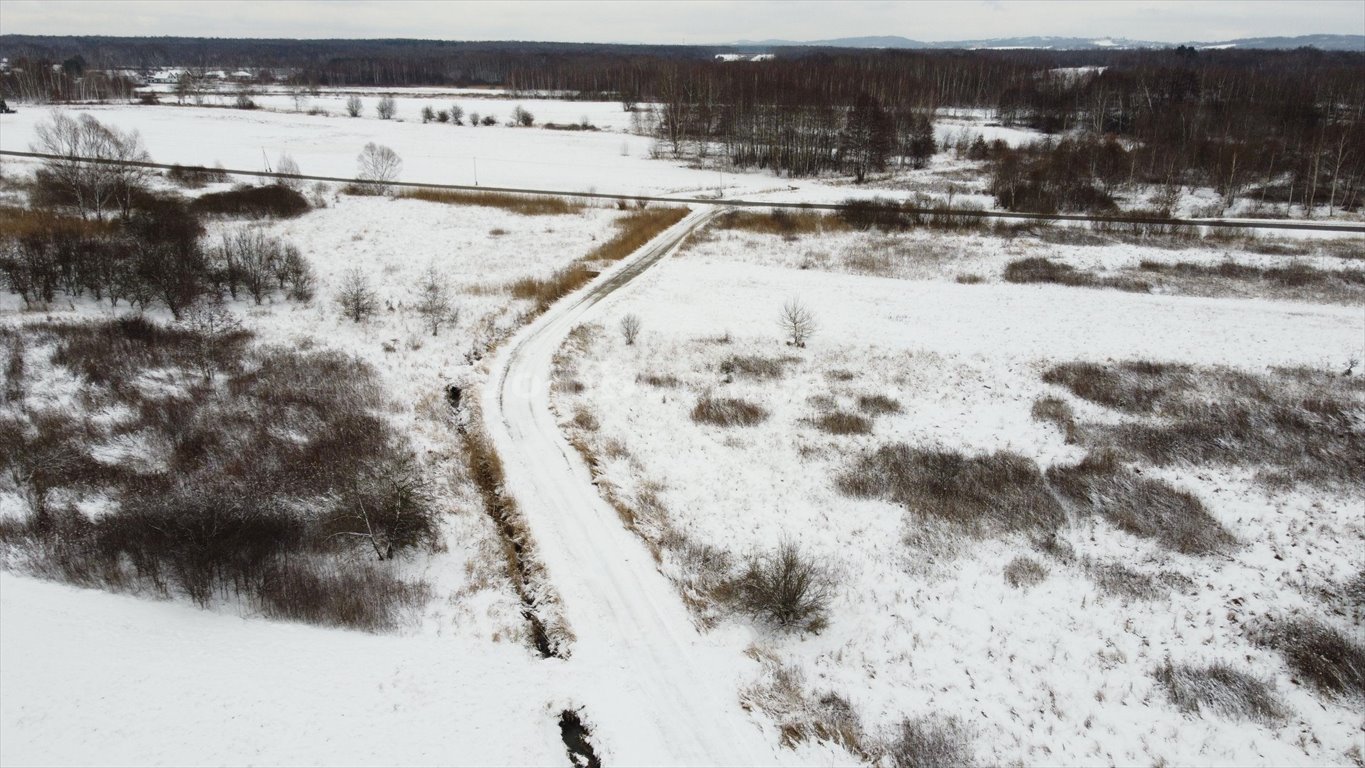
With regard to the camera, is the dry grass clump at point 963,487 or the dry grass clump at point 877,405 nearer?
the dry grass clump at point 963,487

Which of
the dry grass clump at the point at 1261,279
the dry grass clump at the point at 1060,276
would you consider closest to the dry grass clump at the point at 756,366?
the dry grass clump at the point at 1060,276

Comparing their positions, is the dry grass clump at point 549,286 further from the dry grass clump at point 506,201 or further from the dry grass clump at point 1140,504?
the dry grass clump at point 1140,504

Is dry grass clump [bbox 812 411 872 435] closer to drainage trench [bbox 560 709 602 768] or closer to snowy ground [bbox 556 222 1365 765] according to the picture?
snowy ground [bbox 556 222 1365 765]

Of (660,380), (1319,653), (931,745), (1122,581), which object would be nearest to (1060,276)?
(660,380)

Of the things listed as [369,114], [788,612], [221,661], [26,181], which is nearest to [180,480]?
[221,661]

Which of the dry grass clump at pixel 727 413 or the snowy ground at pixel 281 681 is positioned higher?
the dry grass clump at pixel 727 413

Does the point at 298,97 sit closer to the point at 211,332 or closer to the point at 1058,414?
the point at 211,332

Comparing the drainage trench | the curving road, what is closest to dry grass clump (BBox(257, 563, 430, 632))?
the curving road

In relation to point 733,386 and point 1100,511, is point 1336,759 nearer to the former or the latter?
point 1100,511
